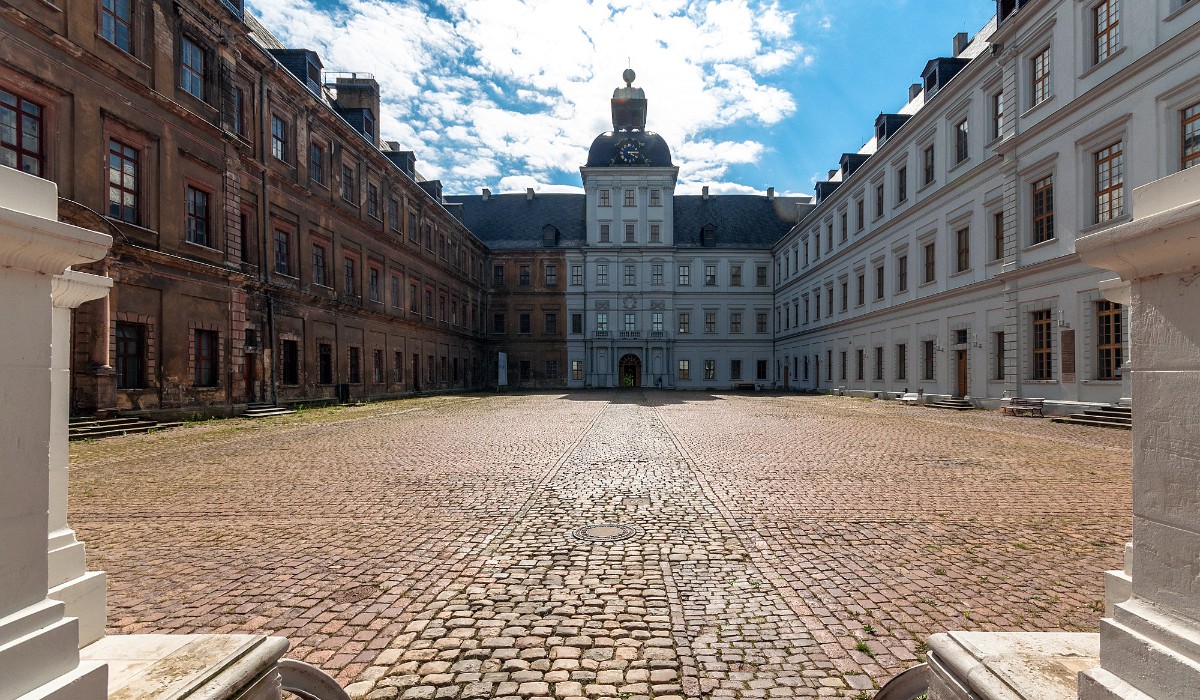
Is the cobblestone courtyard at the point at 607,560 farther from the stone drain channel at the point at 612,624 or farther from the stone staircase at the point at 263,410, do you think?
the stone staircase at the point at 263,410

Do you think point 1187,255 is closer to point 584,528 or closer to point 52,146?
point 584,528

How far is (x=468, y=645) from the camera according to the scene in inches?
131

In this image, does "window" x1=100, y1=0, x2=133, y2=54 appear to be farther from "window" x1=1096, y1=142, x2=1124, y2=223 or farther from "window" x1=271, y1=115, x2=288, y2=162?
"window" x1=1096, y1=142, x2=1124, y2=223

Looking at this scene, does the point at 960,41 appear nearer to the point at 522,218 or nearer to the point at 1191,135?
the point at 1191,135

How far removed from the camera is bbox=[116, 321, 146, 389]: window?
15.3 m

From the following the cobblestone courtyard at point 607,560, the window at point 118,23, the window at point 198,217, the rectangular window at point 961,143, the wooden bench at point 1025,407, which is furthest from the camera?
the rectangular window at point 961,143

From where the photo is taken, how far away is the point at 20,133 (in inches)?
510

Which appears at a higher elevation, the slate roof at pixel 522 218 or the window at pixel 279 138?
the slate roof at pixel 522 218

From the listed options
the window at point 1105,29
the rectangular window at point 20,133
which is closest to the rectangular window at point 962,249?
the window at point 1105,29

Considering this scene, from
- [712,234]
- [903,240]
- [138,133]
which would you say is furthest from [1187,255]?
[712,234]

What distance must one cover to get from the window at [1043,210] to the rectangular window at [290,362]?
27568 millimetres

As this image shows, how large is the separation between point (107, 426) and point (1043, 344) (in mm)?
27297

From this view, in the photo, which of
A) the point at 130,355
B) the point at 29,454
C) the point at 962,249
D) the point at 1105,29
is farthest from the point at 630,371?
the point at 29,454

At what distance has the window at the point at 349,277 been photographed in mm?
27891
